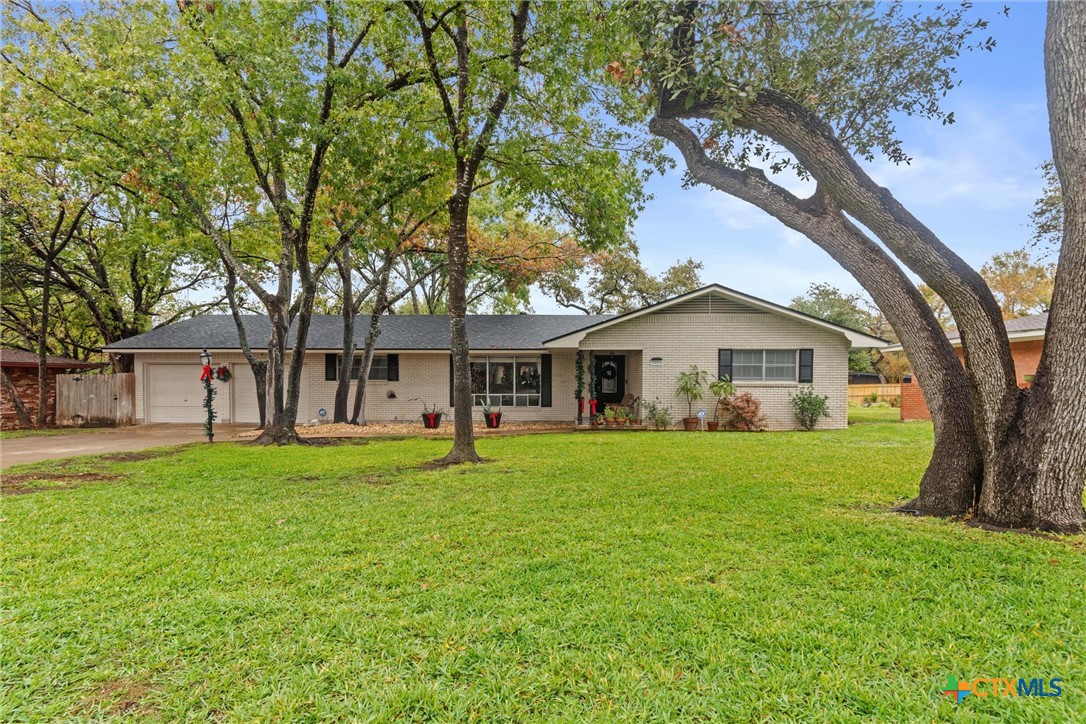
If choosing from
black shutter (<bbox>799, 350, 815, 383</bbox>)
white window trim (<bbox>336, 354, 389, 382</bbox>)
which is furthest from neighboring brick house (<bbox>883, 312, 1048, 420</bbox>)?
white window trim (<bbox>336, 354, 389, 382</bbox>)

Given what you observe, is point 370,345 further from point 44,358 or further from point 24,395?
point 24,395

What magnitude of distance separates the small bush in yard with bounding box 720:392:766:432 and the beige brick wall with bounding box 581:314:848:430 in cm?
42

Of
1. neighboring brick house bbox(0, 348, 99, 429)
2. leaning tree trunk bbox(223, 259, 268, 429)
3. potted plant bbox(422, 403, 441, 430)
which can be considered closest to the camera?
leaning tree trunk bbox(223, 259, 268, 429)

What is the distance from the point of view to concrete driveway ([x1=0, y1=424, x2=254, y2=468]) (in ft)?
33.0

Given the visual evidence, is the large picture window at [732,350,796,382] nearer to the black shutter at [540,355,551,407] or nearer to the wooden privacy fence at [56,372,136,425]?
the black shutter at [540,355,551,407]

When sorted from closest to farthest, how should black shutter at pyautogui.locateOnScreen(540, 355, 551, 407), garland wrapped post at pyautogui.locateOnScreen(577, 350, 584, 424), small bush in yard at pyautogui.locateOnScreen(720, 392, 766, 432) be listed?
small bush in yard at pyautogui.locateOnScreen(720, 392, 766, 432)
garland wrapped post at pyautogui.locateOnScreen(577, 350, 584, 424)
black shutter at pyautogui.locateOnScreen(540, 355, 551, 407)

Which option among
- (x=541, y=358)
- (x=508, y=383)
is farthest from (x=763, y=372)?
(x=508, y=383)

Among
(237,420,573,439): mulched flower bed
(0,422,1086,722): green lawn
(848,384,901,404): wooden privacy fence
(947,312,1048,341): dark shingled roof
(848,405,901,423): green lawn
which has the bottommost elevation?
(848,405,901,423): green lawn

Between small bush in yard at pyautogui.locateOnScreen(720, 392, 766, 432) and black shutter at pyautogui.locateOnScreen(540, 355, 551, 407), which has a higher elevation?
black shutter at pyautogui.locateOnScreen(540, 355, 551, 407)

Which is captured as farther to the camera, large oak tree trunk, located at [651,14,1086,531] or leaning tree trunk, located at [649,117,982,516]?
leaning tree trunk, located at [649,117,982,516]

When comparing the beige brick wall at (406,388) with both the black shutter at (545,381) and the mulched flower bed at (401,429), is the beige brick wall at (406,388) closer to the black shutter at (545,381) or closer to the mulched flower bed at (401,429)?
the black shutter at (545,381)

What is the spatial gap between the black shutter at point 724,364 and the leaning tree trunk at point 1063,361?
10.5 m

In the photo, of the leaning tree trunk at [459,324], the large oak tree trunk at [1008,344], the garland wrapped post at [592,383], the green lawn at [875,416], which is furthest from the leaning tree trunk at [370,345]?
the green lawn at [875,416]

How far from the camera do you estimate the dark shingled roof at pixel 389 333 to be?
53.5 ft
